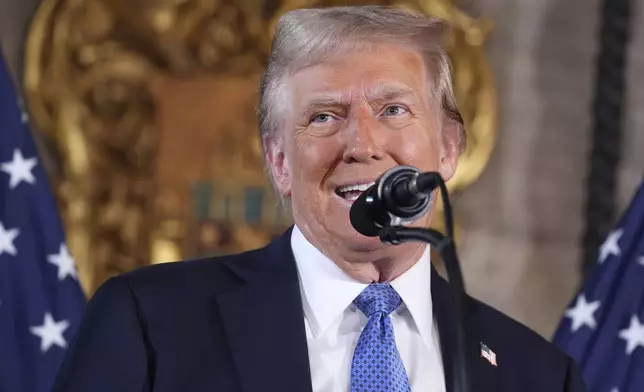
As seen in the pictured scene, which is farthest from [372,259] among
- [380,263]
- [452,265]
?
[452,265]

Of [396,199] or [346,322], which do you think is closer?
[396,199]

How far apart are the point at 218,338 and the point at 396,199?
46 cm

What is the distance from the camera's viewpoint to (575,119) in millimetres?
3494

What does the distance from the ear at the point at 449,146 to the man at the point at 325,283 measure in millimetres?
19

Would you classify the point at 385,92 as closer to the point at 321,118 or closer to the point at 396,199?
the point at 321,118

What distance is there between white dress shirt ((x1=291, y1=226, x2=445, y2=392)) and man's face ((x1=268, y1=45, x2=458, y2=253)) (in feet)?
0.17

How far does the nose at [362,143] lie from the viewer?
1.76 m

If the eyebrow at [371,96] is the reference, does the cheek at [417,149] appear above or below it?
below

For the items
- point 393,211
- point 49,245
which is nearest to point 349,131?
point 393,211

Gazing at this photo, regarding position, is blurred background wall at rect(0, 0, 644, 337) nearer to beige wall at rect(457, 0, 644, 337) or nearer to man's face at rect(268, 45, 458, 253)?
beige wall at rect(457, 0, 644, 337)

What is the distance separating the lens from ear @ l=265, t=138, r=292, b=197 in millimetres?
1923

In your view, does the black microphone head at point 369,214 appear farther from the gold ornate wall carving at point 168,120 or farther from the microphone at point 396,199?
the gold ornate wall carving at point 168,120

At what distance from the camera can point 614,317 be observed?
111 inches

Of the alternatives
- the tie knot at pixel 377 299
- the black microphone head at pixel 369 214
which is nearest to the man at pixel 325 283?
the tie knot at pixel 377 299
